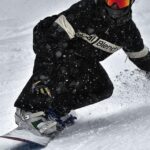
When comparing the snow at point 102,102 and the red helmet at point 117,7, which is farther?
the red helmet at point 117,7

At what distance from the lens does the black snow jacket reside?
3.94 m

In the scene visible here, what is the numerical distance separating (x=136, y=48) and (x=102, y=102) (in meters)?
0.74

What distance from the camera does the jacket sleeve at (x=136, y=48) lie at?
411 centimetres

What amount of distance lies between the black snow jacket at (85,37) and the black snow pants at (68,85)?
4 centimetres

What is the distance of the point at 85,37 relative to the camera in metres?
4.11

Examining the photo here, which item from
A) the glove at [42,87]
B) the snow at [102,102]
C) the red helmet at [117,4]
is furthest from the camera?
the glove at [42,87]

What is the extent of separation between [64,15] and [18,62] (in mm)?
2348

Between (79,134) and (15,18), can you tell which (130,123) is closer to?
(79,134)

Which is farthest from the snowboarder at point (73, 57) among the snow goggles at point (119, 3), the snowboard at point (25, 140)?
the snowboard at point (25, 140)

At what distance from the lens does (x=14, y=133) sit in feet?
13.0

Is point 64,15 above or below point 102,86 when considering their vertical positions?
A: above

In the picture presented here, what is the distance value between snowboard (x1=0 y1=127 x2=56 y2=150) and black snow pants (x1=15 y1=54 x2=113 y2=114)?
26cm

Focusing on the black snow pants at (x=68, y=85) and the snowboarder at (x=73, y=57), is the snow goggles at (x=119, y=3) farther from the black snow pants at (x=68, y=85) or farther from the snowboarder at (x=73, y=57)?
the black snow pants at (x=68, y=85)

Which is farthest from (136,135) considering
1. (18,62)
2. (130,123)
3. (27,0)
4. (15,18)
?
(27,0)
